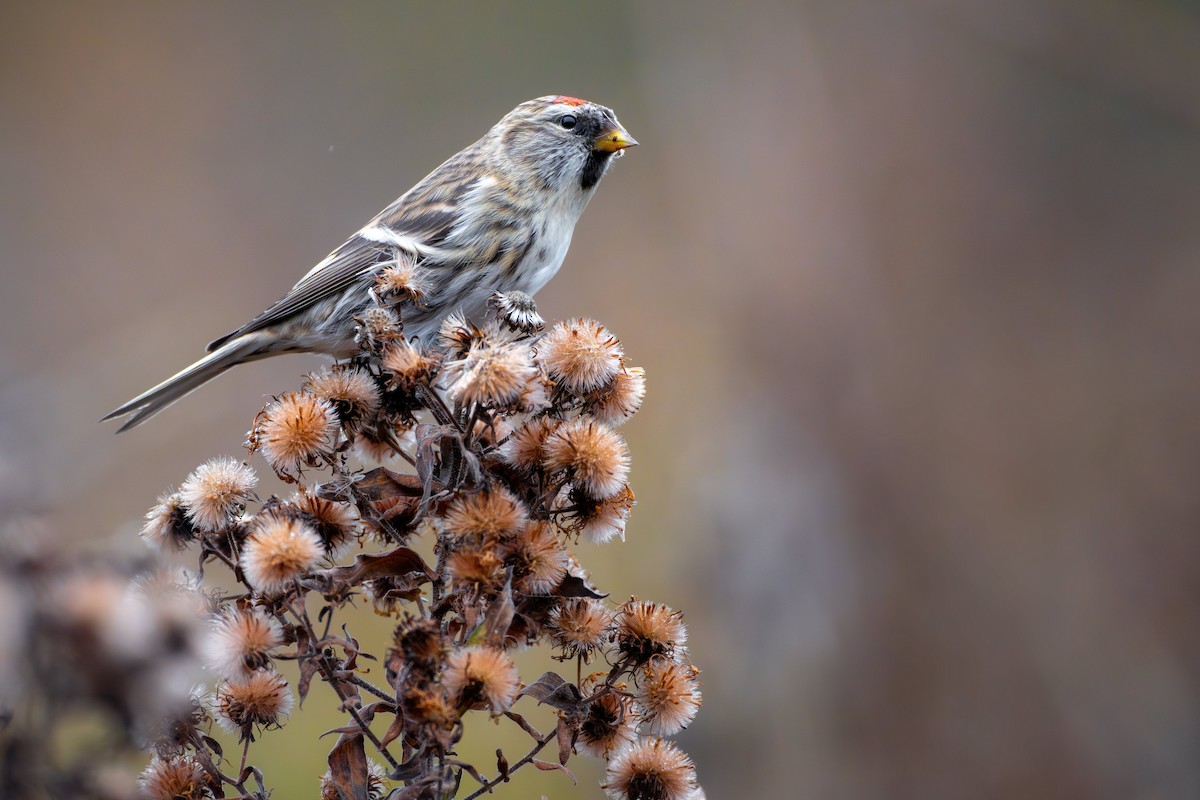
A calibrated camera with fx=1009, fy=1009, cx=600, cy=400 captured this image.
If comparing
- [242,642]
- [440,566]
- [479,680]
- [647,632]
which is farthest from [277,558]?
[647,632]

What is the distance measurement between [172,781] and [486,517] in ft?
2.08

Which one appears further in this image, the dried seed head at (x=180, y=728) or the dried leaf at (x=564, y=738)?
the dried leaf at (x=564, y=738)

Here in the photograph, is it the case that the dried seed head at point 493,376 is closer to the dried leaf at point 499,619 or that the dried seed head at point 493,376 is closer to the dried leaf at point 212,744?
the dried leaf at point 499,619

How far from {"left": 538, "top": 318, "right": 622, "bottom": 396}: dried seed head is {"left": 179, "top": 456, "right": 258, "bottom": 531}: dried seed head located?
575 mm

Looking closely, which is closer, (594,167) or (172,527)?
(172,527)

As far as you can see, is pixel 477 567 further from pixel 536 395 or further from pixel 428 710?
pixel 536 395

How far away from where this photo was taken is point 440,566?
1681mm

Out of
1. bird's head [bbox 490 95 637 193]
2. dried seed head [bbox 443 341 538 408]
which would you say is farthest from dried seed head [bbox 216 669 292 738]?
bird's head [bbox 490 95 637 193]

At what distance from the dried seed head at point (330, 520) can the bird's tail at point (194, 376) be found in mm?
1369

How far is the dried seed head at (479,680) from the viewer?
1480 millimetres

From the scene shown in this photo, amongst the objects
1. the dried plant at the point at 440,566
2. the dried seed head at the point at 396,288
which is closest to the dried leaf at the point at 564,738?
the dried plant at the point at 440,566

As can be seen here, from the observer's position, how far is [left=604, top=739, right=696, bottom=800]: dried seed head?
173 cm

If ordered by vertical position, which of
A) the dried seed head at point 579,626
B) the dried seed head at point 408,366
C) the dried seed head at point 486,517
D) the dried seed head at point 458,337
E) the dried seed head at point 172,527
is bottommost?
the dried seed head at point 579,626

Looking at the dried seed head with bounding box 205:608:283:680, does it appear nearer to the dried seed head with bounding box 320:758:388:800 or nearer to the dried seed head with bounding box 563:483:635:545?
the dried seed head with bounding box 320:758:388:800
